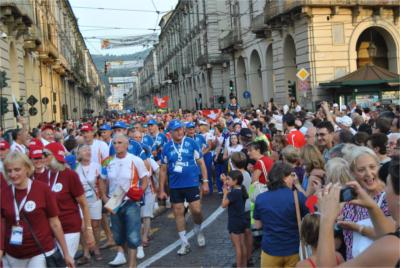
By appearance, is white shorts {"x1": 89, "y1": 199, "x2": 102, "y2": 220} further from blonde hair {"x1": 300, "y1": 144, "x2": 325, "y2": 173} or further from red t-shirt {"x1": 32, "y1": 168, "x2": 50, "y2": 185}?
blonde hair {"x1": 300, "y1": 144, "x2": 325, "y2": 173}

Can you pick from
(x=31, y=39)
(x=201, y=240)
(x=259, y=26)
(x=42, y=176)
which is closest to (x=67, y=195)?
(x=42, y=176)

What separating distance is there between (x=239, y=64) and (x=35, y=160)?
3572cm

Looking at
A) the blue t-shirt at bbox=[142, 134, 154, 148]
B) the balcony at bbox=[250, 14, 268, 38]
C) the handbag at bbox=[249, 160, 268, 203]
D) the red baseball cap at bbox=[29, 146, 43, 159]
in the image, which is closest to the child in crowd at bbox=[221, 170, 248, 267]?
the handbag at bbox=[249, 160, 268, 203]

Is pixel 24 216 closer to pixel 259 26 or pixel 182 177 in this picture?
pixel 182 177

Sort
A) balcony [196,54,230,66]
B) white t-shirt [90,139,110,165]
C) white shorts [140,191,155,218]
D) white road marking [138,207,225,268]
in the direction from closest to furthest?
white road marking [138,207,225,268]
white shorts [140,191,155,218]
white t-shirt [90,139,110,165]
balcony [196,54,230,66]

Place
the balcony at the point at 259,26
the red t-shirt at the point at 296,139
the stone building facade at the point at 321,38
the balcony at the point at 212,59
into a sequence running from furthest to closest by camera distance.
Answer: the balcony at the point at 212,59, the balcony at the point at 259,26, the stone building facade at the point at 321,38, the red t-shirt at the point at 296,139

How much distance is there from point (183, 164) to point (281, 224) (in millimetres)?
3347

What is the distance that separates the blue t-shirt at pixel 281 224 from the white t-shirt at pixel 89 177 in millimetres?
3411

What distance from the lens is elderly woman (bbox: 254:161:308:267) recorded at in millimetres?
4832

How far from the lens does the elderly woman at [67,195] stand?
5.59 metres

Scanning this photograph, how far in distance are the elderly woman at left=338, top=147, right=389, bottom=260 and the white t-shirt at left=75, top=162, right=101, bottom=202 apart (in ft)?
14.1

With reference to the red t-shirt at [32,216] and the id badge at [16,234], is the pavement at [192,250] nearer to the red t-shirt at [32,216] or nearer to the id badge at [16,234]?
the red t-shirt at [32,216]

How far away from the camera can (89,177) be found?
24.5ft

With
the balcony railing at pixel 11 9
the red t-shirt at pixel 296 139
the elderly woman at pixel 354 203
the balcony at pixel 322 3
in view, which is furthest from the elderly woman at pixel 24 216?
the balcony at pixel 322 3
